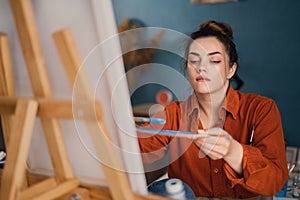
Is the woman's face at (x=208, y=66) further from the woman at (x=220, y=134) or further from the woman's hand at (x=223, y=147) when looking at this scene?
the woman's hand at (x=223, y=147)

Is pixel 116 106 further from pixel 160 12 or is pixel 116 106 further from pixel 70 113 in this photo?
pixel 160 12

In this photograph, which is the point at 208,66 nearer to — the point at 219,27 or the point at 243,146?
the point at 219,27

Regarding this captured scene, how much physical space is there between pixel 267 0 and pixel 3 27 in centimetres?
70

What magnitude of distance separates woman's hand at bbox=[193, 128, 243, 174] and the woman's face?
0.14m

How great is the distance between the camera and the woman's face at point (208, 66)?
98cm

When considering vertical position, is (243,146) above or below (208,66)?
below

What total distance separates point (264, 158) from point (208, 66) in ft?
0.97

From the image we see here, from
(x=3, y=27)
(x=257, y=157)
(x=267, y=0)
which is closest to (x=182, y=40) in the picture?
(x=267, y=0)

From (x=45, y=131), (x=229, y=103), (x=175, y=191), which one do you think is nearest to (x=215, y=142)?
(x=229, y=103)

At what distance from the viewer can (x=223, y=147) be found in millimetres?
935

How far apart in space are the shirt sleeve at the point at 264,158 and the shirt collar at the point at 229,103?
0.20ft

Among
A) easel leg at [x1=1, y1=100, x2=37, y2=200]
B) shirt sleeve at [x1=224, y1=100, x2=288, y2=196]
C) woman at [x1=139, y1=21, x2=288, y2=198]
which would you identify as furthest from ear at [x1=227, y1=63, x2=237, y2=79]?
easel leg at [x1=1, y1=100, x2=37, y2=200]

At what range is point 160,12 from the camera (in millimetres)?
1140

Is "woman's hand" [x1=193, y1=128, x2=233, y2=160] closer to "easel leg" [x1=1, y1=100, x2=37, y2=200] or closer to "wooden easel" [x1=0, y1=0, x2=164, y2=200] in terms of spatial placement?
"wooden easel" [x1=0, y1=0, x2=164, y2=200]
